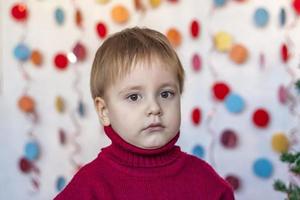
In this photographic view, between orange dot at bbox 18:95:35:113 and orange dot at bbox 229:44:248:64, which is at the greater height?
orange dot at bbox 229:44:248:64

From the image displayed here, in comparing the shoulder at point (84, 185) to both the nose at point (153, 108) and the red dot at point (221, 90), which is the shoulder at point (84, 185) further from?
the red dot at point (221, 90)

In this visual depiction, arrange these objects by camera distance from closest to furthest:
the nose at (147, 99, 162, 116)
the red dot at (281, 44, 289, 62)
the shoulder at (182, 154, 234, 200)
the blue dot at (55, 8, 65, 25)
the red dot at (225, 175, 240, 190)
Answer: the nose at (147, 99, 162, 116) < the shoulder at (182, 154, 234, 200) < the red dot at (281, 44, 289, 62) < the red dot at (225, 175, 240, 190) < the blue dot at (55, 8, 65, 25)

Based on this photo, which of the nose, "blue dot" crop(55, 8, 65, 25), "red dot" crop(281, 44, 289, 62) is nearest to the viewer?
the nose

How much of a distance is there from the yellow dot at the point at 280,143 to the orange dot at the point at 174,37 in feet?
1.68

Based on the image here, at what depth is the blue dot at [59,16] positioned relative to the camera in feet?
8.16

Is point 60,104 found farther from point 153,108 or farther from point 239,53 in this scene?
point 153,108

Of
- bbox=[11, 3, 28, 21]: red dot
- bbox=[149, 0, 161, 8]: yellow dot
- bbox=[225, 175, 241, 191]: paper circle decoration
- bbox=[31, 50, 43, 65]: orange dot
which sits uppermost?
bbox=[11, 3, 28, 21]: red dot

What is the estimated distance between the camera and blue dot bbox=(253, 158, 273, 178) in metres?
2.30

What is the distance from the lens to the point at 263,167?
90.8 inches

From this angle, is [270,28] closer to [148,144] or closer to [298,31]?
[298,31]

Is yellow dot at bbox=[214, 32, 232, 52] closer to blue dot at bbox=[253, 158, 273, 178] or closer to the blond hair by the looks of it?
blue dot at bbox=[253, 158, 273, 178]

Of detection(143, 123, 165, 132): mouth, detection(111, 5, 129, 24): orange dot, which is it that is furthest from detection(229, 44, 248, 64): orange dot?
detection(143, 123, 165, 132): mouth

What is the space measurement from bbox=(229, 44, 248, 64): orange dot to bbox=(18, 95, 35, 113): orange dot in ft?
2.82

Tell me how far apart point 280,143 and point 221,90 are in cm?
30
